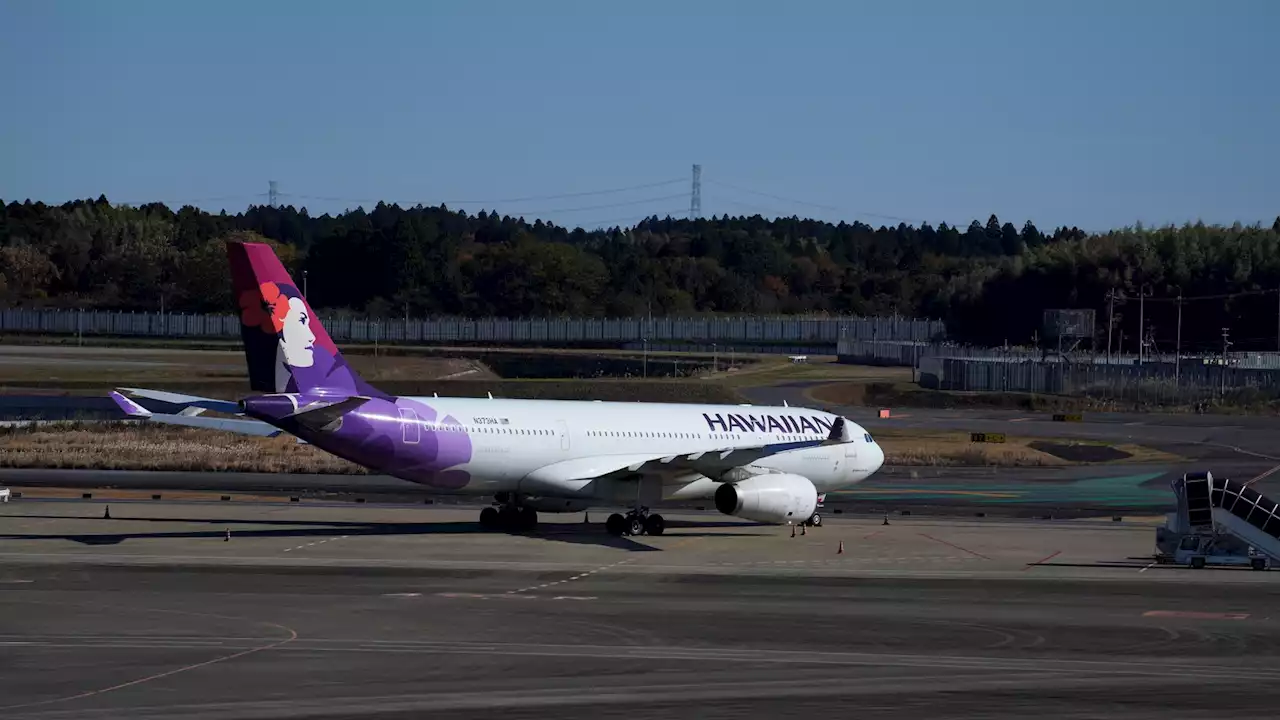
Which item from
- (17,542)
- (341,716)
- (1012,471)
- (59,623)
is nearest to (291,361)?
(17,542)

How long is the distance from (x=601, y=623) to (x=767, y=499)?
1379 centimetres

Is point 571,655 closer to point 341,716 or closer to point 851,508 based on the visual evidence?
point 341,716

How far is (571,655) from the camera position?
2500cm

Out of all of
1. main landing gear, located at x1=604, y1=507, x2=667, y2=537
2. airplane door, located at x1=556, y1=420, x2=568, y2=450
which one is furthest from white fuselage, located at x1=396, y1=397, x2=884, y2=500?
main landing gear, located at x1=604, y1=507, x2=667, y2=537

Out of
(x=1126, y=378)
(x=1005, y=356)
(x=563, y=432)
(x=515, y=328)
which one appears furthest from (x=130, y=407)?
(x=515, y=328)

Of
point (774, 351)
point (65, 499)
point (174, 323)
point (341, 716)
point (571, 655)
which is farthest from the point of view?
point (774, 351)

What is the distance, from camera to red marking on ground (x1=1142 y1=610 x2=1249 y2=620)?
30344 millimetres

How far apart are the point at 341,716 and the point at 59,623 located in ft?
30.0

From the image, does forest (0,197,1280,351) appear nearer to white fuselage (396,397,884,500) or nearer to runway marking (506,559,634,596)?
white fuselage (396,397,884,500)

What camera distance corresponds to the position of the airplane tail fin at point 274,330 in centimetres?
3828

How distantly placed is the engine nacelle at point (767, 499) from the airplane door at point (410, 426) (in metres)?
7.75

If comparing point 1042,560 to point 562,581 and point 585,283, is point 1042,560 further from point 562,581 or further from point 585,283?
point 585,283

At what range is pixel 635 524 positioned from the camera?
142 ft

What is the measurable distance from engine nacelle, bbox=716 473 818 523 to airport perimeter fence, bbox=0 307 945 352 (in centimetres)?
11653
